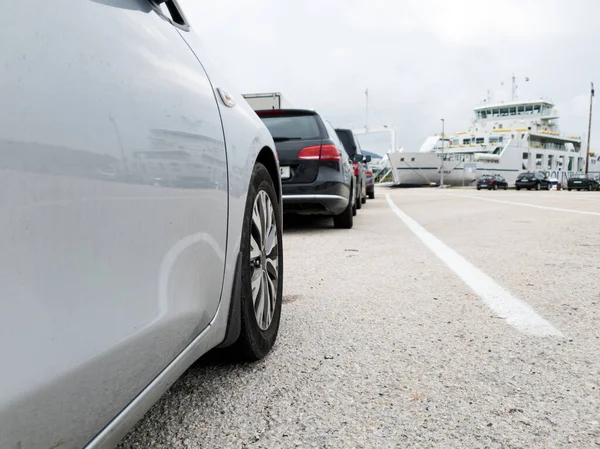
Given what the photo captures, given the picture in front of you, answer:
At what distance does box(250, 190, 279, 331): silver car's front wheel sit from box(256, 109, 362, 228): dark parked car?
12.3 ft

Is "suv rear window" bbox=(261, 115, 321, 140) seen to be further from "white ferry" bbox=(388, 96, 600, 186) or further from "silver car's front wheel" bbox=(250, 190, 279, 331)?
"white ferry" bbox=(388, 96, 600, 186)

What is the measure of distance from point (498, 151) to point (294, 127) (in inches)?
1694

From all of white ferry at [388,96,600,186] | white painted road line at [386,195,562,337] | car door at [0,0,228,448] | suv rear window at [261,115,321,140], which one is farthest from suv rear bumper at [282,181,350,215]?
white ferry at [388,96,600,186]

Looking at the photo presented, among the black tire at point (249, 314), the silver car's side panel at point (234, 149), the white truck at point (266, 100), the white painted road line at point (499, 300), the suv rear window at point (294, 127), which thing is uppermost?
the white truck at point (266, 100)

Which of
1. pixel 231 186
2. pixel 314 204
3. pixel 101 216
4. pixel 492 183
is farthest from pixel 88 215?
pixel 492 183

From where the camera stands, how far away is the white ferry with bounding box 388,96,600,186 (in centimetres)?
4391

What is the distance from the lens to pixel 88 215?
85 cm

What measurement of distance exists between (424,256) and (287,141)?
2.31m

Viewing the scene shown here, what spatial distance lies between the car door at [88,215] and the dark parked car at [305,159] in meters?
4.75

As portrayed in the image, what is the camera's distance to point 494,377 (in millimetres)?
1860

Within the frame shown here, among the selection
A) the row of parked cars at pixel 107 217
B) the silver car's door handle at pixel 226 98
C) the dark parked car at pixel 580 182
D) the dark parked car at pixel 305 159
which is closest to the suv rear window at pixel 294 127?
the dark parked car at pixel 305 159

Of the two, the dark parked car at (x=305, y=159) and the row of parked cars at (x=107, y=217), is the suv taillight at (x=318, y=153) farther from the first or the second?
the row of parked cars at (x=107, y=217)

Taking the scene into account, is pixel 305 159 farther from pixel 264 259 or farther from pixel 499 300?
pixel 264 259

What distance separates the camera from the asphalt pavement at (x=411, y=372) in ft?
4.81
